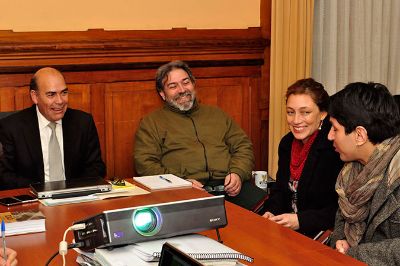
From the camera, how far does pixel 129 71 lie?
14.9ft

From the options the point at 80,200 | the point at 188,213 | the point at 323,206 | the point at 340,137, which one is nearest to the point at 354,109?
the point at 340,137

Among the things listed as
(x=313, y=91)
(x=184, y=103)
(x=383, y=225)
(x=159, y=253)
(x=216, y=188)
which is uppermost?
A: (x=313, y=91)

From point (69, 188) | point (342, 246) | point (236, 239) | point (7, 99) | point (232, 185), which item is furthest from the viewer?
point (7, 99)

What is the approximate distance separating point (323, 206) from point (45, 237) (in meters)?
1.47

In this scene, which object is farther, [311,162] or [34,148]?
[34,148]

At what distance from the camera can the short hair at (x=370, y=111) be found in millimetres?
2789

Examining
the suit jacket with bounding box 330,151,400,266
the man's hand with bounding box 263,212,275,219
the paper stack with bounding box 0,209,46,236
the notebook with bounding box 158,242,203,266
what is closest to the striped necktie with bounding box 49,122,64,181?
the paper stack with bounding box 0,209,46,236

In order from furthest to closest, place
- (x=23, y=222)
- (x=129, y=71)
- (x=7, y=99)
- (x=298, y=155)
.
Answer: (x=129, y=71) < (x=7, y=99) < (x=298, y=155) < (x=23, y=222)

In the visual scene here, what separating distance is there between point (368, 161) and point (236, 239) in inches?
28.5

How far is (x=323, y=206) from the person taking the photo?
3385 mm

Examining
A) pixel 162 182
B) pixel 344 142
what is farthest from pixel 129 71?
pixel 344 142

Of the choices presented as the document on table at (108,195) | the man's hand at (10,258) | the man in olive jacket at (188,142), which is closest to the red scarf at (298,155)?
the man in olive jacket at (188,142)

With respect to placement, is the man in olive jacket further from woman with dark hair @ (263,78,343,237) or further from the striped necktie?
woman with dark hair @ (263,78,343,237)

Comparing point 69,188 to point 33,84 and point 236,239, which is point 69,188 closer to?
point 236,239
